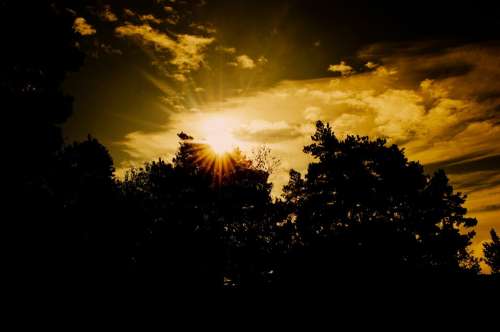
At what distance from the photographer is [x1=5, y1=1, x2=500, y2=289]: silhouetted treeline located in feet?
38.8

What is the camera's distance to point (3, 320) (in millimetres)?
9523

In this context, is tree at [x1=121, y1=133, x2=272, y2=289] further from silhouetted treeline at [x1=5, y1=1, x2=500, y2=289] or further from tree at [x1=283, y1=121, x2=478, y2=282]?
tree at [x1=283, y1=121, x2=478, y2=282]

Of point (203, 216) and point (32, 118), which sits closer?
point (32, 118)

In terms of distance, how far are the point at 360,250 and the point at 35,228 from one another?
14112mm

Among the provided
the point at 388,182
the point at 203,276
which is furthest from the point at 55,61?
the point at 388,182

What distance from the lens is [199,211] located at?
87.1ft

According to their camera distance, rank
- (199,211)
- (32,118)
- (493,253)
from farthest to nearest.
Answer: (493,253), (199,211), (32,118)

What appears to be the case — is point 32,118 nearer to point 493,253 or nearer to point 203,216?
point 203,216

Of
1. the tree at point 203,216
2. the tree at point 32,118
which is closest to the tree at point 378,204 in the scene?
the tree at point 203,216

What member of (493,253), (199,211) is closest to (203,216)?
(199,211)

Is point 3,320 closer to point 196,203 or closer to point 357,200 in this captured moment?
point 196,203

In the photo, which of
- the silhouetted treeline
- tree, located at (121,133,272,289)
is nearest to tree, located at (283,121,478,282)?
the silhouetted treeline

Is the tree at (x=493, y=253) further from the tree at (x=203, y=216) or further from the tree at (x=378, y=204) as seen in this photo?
the tree at (x=203, y=216)

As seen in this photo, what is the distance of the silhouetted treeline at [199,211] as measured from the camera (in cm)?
1181
